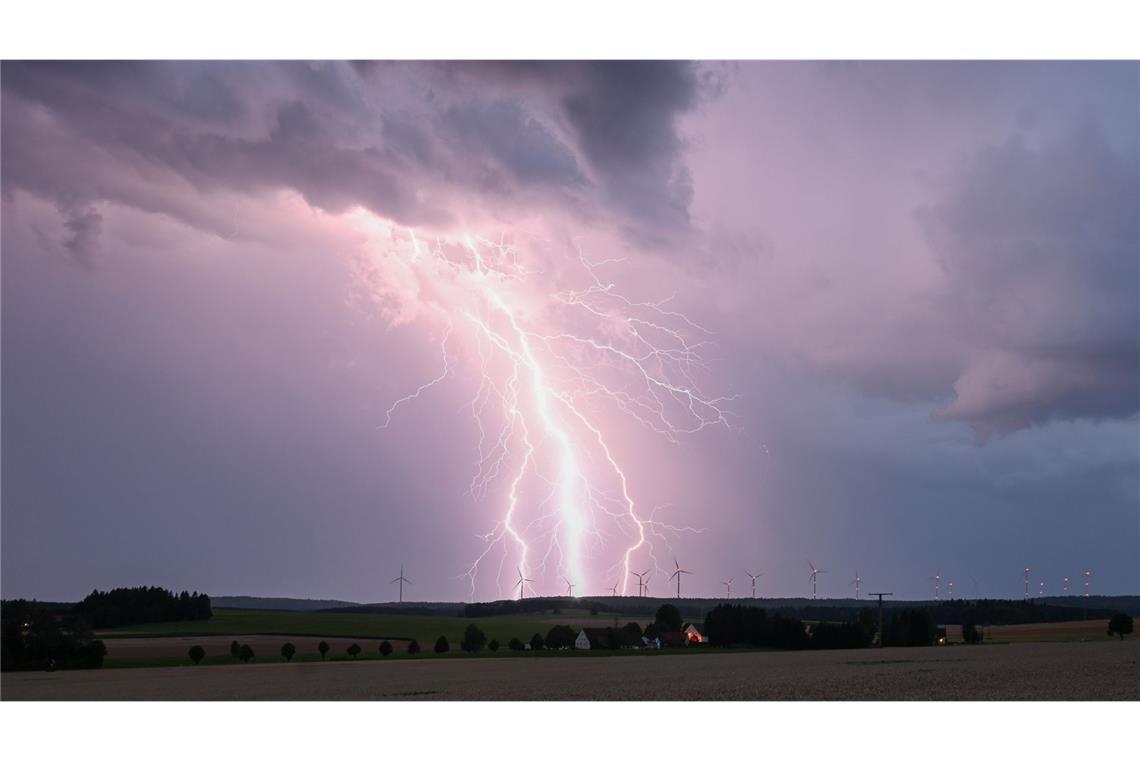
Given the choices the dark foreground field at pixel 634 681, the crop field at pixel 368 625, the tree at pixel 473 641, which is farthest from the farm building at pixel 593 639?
the dark foreground field at pixel 634 681

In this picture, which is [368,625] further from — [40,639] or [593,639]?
[40,639]

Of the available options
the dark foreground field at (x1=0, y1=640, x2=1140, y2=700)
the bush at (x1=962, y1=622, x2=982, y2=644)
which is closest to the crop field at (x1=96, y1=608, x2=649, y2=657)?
the dark foreground field at (x1=0, y1=640, x2=1140, y2=700)

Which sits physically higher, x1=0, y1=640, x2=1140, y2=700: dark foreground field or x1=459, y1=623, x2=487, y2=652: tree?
x1=0, y1=640, x2=1140, y2=700: dark foreground field

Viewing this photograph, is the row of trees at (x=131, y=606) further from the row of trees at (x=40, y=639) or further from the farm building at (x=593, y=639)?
the farm building at (x=593, y=639)

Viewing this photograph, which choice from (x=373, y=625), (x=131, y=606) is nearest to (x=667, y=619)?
(x=373, y=625)

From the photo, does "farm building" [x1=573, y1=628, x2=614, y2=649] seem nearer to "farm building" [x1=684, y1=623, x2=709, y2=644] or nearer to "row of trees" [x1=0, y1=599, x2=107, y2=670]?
"farm building" [x1=684, y1=623, x2=709, y2=644]

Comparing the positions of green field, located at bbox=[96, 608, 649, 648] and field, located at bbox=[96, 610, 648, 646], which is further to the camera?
green field, located at bbox=[96, 608, 649, 648]
